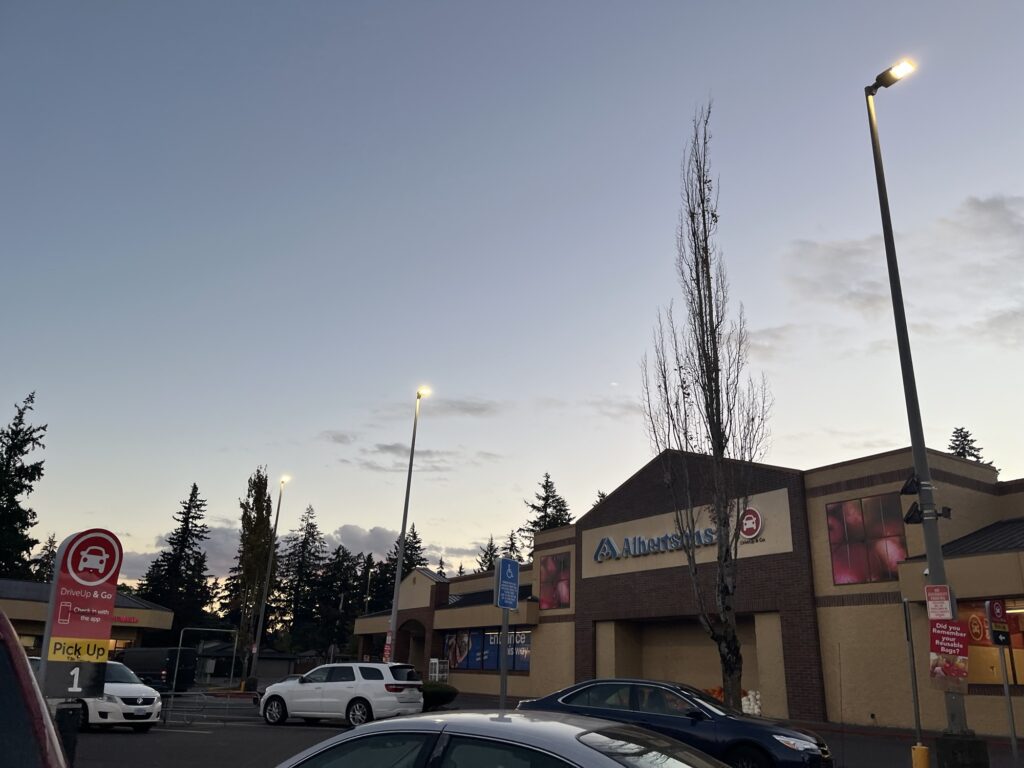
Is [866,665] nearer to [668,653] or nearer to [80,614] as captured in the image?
[668,653]

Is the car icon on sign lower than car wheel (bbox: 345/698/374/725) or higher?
higher

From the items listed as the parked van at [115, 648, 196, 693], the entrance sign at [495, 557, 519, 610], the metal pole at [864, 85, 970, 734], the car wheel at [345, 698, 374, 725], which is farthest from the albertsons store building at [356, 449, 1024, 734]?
the parked van at [115, 648, 196, 693]

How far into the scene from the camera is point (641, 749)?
3.89 metres

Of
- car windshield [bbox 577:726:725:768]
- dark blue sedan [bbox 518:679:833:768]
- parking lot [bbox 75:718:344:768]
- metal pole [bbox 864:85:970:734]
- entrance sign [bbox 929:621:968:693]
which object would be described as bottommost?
parking lot [bbox 75:718:344:768]

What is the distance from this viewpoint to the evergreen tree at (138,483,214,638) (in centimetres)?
8794

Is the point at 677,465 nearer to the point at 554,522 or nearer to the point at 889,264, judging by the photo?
the point at 889,264

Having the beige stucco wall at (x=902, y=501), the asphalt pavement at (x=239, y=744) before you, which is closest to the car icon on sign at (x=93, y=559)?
the asphalt pavement at (x=239, y=744)

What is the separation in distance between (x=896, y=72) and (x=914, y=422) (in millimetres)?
5389

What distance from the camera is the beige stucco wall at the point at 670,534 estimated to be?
25906mm

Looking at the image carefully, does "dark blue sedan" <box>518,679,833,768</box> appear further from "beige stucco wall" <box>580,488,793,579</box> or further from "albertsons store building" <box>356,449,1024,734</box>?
"beige stucco wall" <box>580,488,793,579</box>

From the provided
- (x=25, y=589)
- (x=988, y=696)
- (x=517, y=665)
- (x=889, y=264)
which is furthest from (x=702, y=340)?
(x=25, y=589)

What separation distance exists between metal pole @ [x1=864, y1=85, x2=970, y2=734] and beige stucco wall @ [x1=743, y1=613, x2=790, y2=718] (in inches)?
522

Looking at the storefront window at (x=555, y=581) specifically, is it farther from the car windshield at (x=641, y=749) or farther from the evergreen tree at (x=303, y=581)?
the evergreen tree at (x=303, y=581)

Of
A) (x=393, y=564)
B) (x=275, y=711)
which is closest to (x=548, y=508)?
(x=393, y=564)
